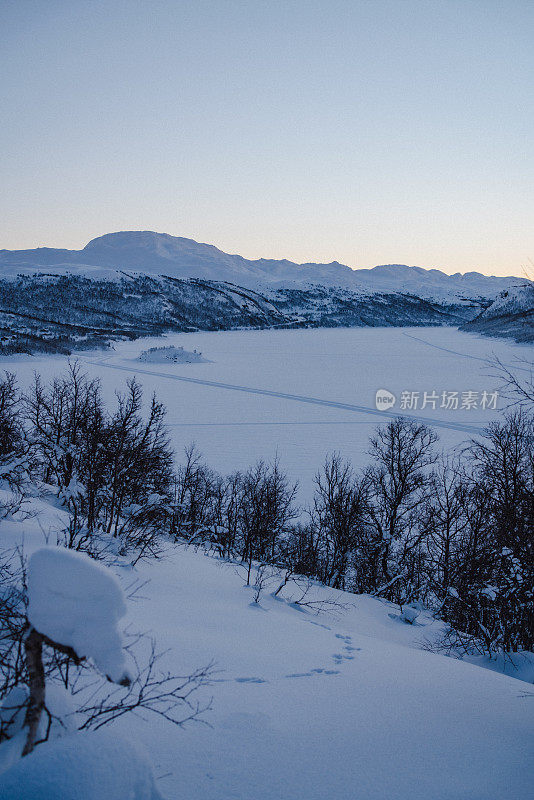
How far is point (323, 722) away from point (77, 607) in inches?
115

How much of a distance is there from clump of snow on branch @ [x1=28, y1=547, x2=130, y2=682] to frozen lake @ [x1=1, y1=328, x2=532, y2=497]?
32.8 feet

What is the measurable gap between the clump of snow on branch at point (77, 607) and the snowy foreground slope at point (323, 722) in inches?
18.6

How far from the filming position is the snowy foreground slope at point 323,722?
3.19m

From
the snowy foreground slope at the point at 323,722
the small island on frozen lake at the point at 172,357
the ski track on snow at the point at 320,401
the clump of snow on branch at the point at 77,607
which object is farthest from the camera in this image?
the small island on frozen lake at the point at 172,357

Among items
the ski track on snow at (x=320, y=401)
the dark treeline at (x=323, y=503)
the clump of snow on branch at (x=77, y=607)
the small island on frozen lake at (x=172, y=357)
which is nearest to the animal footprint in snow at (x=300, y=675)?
the clump of snow on branch at (x=77, y=607)

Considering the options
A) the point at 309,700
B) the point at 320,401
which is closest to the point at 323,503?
the point at 309,700

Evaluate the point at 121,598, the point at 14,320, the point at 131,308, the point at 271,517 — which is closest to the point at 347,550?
Result: the point at 271,517

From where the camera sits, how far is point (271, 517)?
22.8 m

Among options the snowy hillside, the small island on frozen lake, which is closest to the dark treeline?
the small island on frozen lake

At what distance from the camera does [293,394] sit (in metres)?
51.1

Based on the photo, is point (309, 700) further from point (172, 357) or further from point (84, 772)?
point (172, 357)

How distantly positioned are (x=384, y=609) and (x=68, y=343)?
94.0 metres

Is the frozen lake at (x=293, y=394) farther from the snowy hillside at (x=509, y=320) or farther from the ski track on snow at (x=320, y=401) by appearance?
the snowy hillside at (x=509, y=320)

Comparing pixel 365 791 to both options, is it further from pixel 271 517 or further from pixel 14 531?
pixel 271 517
